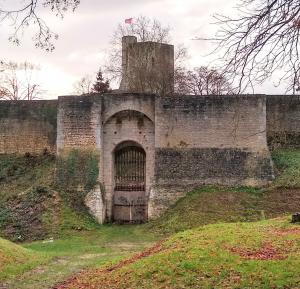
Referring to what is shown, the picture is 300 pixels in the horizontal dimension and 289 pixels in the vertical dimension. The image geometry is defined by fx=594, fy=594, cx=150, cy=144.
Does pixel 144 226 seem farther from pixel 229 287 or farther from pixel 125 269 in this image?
pixel 229 287

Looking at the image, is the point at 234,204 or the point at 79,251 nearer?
the point at 79,251

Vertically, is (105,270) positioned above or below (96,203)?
below

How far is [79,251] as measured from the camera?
18.5 meters

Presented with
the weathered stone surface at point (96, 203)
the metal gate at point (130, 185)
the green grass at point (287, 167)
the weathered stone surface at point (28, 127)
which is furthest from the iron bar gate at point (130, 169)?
the green grass at point (287, 167)

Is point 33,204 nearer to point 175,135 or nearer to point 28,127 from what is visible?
point 28,127

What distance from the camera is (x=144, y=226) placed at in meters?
22.6

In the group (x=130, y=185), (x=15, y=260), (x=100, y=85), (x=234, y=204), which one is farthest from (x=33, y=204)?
(x=100, y=85)

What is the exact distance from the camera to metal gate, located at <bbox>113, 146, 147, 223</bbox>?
2423cm

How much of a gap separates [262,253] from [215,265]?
1.12 meters

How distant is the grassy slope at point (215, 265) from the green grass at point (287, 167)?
366 inches

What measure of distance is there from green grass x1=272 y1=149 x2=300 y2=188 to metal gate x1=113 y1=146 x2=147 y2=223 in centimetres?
542

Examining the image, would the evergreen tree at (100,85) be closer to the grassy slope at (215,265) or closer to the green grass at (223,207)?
the green grass at (223,207)

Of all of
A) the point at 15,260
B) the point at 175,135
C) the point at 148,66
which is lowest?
the point at 15,260

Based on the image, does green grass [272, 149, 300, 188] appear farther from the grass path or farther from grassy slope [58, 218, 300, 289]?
grassy slope [58, 218, 300, 289]
